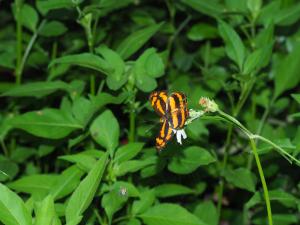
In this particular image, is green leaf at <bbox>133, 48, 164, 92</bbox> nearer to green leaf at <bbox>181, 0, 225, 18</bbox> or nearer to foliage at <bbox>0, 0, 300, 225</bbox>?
foliage at <bbox>0, 0, 300, 225</bbox>

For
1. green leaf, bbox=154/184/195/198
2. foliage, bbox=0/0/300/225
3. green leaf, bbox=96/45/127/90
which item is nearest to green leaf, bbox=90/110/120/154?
foliage, bbox=0/0/300/225

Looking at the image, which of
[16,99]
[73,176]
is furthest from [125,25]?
[73,176]

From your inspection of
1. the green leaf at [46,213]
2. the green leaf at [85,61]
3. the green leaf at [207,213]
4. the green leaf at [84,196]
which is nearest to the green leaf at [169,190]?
the green leaf at [207,213]

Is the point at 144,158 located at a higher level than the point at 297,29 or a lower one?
lower

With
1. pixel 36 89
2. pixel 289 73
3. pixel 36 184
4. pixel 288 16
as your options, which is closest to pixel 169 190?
pixel 36 184

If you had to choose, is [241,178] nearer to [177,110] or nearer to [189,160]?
[189,160]

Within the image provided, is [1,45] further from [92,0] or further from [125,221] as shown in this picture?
[125,221]
